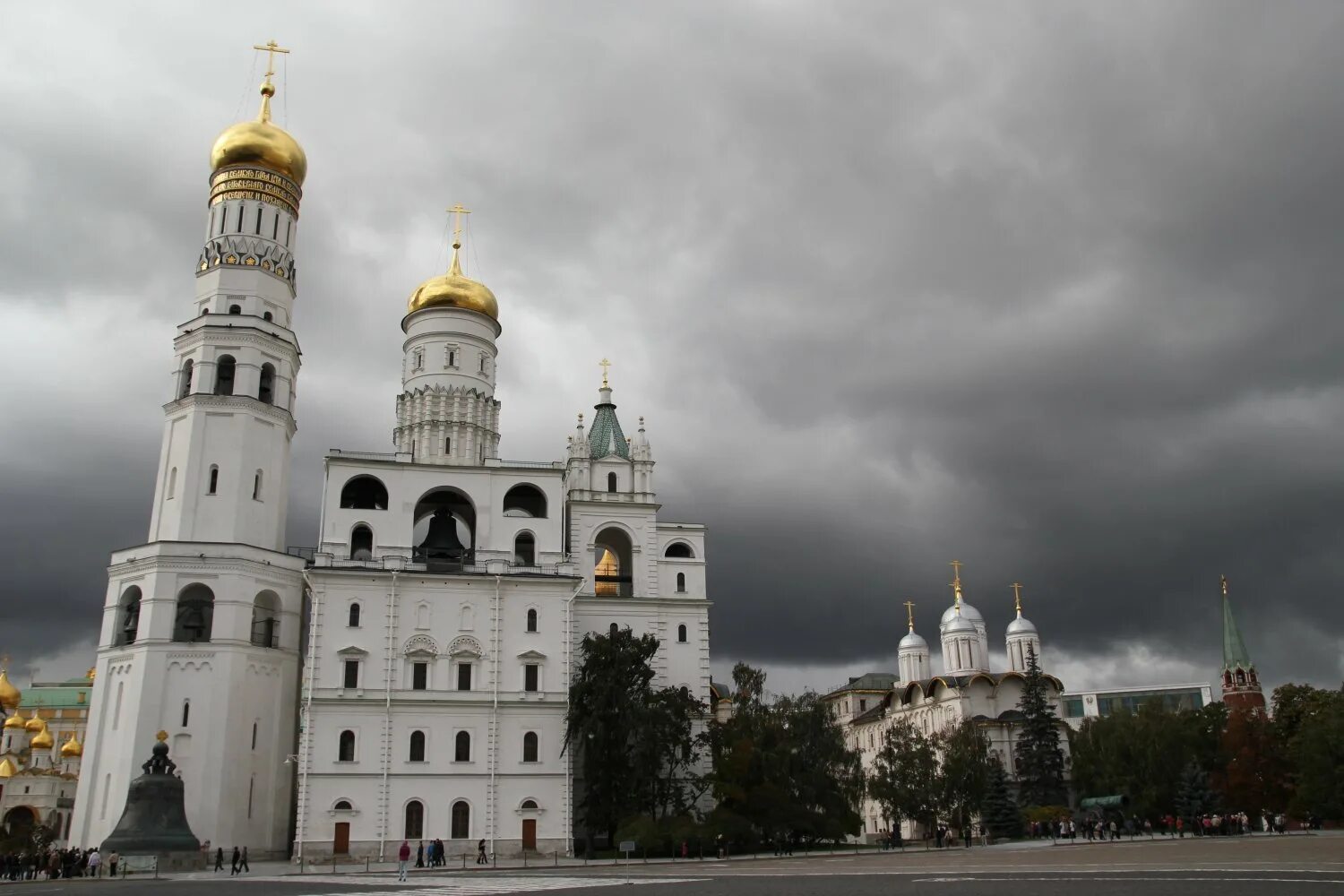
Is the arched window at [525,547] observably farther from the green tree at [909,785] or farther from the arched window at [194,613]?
the green tree at [909,785]

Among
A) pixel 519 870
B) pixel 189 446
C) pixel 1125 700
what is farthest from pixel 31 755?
pixel 1125 700

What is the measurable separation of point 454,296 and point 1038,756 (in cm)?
3873

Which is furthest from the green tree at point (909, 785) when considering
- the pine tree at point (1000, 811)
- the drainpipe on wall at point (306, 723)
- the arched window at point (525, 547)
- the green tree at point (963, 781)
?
the drainpipe on wall at point (306, 723)

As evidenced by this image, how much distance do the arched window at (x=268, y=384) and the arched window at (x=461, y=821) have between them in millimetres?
17573

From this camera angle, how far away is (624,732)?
37969 millimetres

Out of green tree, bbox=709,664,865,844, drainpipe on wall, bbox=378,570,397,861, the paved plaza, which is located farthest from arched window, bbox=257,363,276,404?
green tree, bbox=709,664,865,844

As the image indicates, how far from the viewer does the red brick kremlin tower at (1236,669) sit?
85.4 meters

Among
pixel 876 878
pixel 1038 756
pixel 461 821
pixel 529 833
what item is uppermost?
pixel 1038 756

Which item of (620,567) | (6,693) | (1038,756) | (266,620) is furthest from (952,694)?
(6,693)

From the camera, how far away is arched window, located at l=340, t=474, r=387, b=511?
44.7 metres

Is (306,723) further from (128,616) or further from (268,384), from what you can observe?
(268,384)

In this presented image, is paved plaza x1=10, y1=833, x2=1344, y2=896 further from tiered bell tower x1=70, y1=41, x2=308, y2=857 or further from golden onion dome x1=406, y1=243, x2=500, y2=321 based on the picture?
golden onion dome x1=406, y1=243, x2=500, y2=321

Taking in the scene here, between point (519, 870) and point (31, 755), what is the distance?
193 ft

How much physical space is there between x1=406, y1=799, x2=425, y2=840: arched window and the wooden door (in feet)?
11.7
